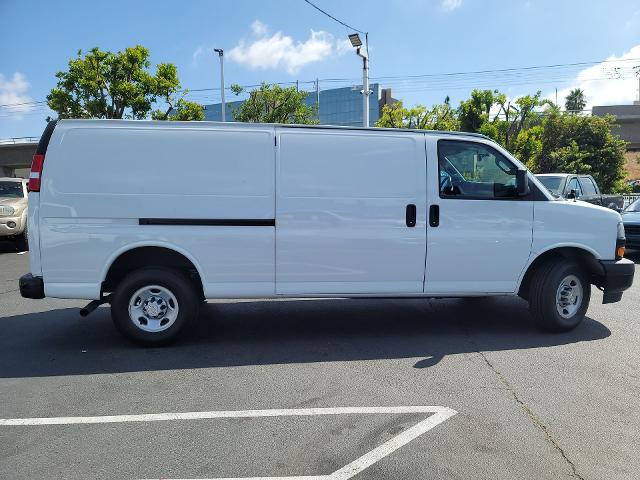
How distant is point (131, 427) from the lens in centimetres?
353

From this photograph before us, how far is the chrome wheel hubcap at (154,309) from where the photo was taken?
16.8 feet

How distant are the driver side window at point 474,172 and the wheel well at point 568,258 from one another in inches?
34.1

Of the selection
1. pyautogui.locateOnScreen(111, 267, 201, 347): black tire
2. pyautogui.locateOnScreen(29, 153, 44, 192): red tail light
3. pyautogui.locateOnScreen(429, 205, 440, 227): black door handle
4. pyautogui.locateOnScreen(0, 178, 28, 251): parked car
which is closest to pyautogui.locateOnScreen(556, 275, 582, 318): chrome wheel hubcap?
pyautogui.locateOnScreen(429, 205, 440, 227): black door handle

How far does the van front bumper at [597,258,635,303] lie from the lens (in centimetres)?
564

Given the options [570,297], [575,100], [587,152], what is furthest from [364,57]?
[575,100]

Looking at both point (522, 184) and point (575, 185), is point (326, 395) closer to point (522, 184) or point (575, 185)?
point (522, 184)

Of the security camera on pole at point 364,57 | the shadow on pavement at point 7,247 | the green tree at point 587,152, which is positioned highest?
the security camera on pole at point 364,57

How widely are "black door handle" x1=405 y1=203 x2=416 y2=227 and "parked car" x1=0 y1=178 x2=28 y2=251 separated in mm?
10400

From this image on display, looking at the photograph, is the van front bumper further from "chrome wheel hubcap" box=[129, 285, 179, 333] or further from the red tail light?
the red tail light

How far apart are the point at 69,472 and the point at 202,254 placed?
2456mm

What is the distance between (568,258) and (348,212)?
2.65m

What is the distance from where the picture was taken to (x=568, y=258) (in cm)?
573

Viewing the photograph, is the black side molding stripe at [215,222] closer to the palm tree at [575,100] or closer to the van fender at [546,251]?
the van fender at [546,251]

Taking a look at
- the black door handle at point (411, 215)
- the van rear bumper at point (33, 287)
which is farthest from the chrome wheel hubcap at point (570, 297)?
the van rear bumper at point (33, 287)
